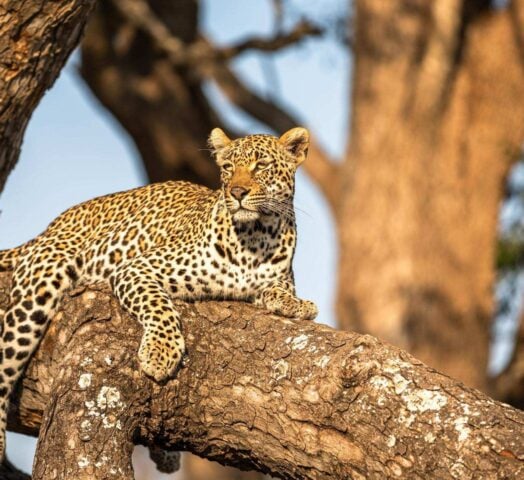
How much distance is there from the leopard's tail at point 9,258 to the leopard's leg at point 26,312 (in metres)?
0.30

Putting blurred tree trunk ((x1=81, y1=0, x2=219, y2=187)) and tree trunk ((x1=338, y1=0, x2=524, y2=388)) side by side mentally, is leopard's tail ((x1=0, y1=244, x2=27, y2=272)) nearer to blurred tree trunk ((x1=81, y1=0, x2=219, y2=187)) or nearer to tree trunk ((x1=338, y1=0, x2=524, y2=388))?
tree trunk ((x1=338, y1=0, x2=524, y2=388))

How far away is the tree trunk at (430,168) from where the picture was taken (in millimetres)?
20797

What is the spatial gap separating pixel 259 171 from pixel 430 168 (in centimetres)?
1308

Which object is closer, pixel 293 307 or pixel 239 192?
pixel 293 307

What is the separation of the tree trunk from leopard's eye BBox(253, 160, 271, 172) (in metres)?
11.8

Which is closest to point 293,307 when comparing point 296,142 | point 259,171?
point 259,171

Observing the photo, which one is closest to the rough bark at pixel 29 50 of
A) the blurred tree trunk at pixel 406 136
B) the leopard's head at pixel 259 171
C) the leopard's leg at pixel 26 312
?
the leopard's leg at pixel 26 312

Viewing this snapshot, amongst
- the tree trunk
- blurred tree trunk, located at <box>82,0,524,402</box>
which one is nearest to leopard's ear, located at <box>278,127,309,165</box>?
blurred tree trunk, located at <box>82,0,524,402</box>

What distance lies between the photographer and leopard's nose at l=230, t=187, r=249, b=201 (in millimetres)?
8422

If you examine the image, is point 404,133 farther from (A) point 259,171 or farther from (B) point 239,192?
(B) point 239,192

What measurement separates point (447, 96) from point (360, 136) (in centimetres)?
156

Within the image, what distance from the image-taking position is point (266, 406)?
7.40m

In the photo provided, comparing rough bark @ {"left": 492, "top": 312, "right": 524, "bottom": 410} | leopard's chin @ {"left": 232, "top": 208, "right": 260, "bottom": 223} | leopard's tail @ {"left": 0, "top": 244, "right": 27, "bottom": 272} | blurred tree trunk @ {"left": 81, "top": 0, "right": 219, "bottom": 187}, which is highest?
blurred tree trunk @ {"left": 81, "top": 0, "right": 219, "bottom": 187}

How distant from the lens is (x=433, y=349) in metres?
20.3
